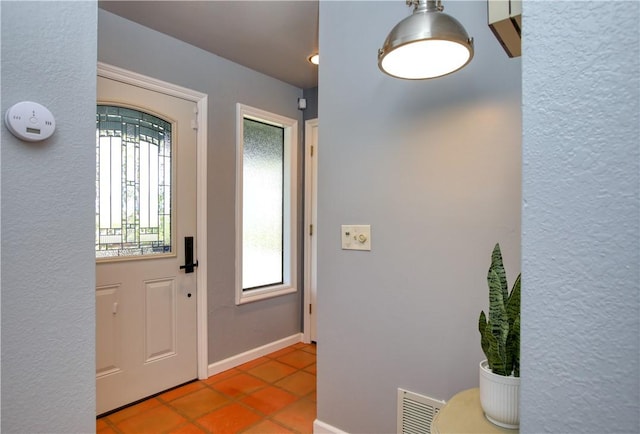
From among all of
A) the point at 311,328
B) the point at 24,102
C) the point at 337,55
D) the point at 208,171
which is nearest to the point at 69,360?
the point at 24,102

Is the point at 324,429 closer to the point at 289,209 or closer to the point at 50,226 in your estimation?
the point at 50,226

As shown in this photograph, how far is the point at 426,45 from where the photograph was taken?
1239 millimetres

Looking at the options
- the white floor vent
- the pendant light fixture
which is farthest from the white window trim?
the pendant light fixture

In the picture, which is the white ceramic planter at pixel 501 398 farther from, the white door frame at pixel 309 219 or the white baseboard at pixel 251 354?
the white door frame at pixel 309 219

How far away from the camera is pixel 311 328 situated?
3660 mm

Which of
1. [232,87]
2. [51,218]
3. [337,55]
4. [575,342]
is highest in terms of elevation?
[232,87]

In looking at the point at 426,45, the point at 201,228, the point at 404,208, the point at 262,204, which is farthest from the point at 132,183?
the point at 426,45

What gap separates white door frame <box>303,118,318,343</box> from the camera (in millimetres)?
3619

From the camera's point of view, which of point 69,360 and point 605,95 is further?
point 69,360

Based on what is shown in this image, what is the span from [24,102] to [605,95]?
45.9 inches

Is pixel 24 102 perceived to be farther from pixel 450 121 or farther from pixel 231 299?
pixel 231 299

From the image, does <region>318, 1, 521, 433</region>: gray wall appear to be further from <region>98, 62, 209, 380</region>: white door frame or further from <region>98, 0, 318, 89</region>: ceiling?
<region>98, 62, 209, 380</region>: white door frame

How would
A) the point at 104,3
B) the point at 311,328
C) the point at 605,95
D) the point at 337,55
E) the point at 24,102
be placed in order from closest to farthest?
1. the point at 605,95
2. the point at 24,102
3. the point at 337,55
4. the point at 104,3
5. the point at 311,328

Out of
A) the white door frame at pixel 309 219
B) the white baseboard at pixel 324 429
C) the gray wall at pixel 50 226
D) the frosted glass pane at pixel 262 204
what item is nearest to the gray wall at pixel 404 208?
the white baseboard at pixel 324 429
